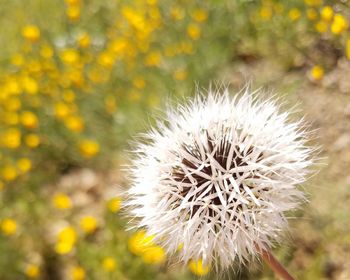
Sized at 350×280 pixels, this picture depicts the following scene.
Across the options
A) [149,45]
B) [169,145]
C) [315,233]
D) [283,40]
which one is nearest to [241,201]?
[169,145]

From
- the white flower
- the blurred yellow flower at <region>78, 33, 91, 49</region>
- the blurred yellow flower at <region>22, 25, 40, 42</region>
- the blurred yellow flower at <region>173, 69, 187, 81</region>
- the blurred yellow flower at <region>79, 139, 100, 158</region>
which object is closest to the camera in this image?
the white flower

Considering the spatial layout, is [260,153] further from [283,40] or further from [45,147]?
[45,147]

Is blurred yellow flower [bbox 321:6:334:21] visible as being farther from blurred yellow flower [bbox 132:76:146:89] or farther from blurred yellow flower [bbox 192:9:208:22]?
blurred yellow flower [bbox 132:76:146:89]

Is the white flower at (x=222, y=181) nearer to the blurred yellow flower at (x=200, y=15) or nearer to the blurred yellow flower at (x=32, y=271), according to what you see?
the blurred yellow flower at (x=32, y=271)

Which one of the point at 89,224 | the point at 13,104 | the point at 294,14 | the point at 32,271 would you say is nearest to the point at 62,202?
the point at 89,224

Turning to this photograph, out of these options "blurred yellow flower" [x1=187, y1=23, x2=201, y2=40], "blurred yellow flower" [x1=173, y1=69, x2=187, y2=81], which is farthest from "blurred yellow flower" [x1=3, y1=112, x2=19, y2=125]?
"blurred yellow flower" [x1=187, y1=23, x2=201, y2=40]

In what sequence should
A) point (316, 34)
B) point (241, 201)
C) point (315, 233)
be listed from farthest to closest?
1. point (316, 34)
2. point (315, 233)
3. point (241, 201)
